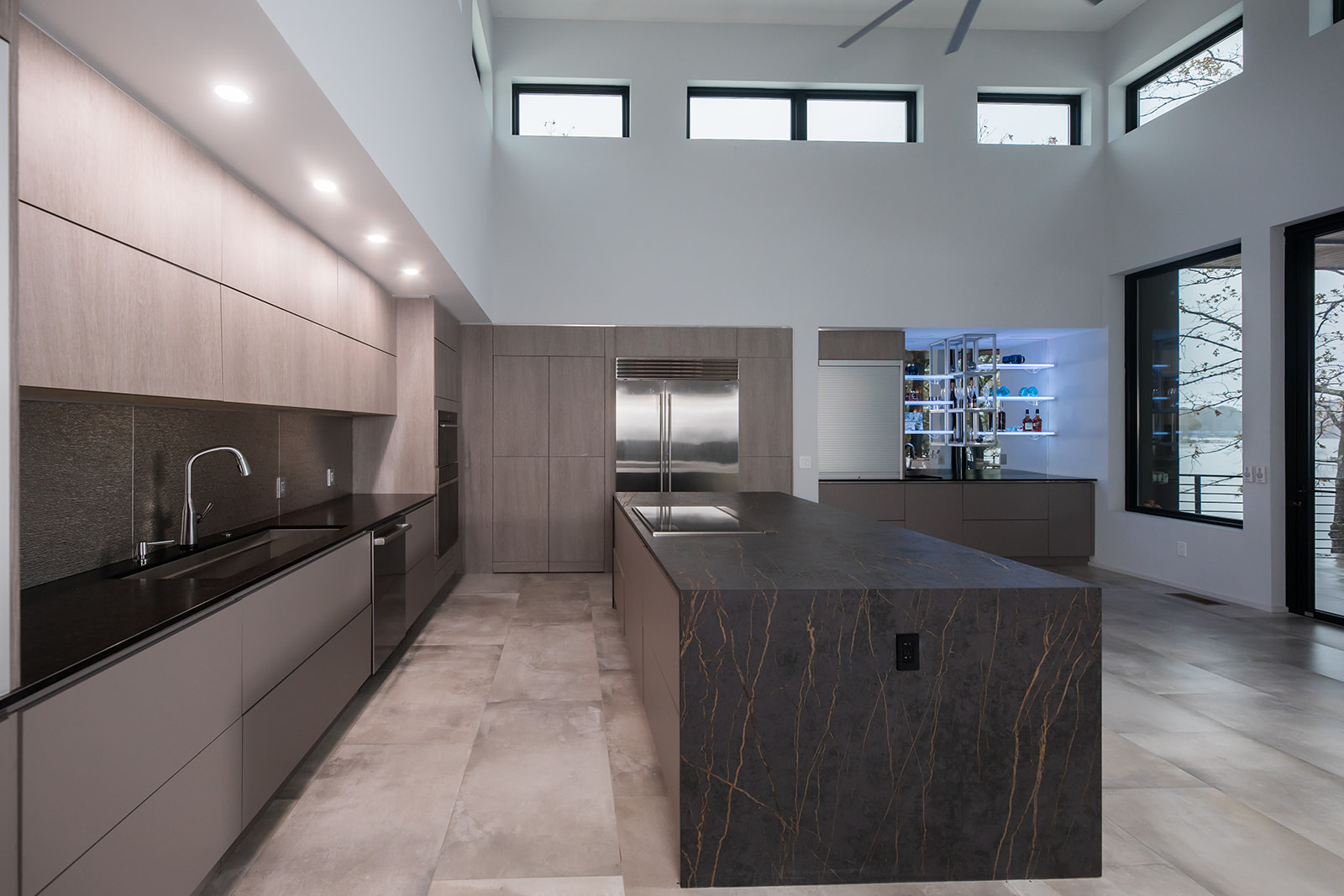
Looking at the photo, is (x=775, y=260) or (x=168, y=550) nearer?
(x=168, y=550)

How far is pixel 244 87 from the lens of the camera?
1.88m

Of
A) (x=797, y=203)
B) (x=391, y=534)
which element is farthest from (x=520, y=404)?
(x=797, y=203)

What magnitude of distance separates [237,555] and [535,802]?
1501 mm

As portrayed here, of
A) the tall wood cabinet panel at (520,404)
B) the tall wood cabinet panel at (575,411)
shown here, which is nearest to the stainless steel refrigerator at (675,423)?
the tall wood cabinet panel at (575,411)

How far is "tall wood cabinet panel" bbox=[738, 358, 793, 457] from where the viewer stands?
5.82 metres

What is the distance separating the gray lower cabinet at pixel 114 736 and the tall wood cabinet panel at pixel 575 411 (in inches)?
157

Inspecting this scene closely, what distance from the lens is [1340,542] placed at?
4246 mm

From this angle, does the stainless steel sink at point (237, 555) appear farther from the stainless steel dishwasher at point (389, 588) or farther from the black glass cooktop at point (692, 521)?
the black glass cooktop at point (692, 521)

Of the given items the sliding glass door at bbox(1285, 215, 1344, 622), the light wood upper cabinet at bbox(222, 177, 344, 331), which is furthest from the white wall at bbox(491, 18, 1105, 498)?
the light wood upper cabinet at bbox(222, 177, 344, 331)

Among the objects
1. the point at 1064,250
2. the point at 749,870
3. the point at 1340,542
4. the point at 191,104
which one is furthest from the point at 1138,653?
the point at 191,104

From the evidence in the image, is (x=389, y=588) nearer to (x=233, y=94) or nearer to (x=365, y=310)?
(x=365, y=310)

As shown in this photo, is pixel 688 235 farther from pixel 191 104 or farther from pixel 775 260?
pixel 191 104

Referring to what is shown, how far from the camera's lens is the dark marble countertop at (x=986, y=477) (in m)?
6.01

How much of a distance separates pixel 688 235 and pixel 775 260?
0.76 m
